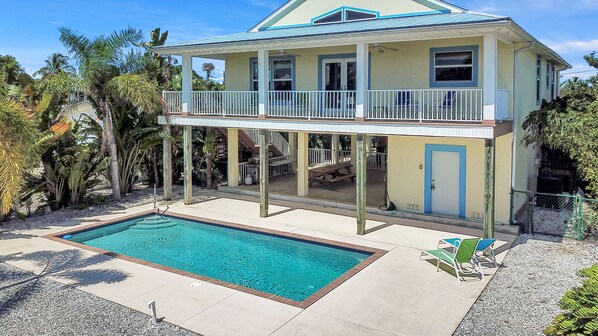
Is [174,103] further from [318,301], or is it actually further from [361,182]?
[318,301]

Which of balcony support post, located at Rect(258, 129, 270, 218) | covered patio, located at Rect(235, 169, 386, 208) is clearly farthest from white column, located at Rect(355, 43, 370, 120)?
covered patio, located at Rect(235, 169, 386, 208)

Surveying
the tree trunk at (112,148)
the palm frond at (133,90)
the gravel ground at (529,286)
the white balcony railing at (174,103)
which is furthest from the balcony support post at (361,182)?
the tree trunk at (112,148)

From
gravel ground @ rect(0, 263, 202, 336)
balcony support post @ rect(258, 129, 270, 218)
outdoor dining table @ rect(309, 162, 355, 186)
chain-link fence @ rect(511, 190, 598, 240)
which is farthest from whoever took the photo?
outdoor dining table @ rect(309, 162, 355, 186)

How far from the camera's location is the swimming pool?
10.9m

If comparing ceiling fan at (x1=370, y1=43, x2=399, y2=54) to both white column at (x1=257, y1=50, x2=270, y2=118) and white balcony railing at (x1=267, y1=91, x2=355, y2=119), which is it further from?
white column at (x1=257, y1=50, x2=270, y2=118)

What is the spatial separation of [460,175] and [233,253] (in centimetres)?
768

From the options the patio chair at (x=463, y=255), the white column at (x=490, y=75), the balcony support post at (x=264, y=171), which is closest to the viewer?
the patio chair at (x=463, y=255)

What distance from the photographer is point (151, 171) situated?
22.0m

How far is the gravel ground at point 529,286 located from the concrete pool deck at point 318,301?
29 cm

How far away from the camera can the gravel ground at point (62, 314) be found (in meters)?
8.12

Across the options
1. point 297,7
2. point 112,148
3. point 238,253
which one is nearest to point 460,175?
point 238,253

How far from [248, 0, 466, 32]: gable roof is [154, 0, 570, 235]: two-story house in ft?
0.14

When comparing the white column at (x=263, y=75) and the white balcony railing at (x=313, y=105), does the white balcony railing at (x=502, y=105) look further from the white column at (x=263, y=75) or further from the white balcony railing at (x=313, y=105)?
the white column at (x=263, y=75)

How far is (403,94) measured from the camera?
51.3ft
